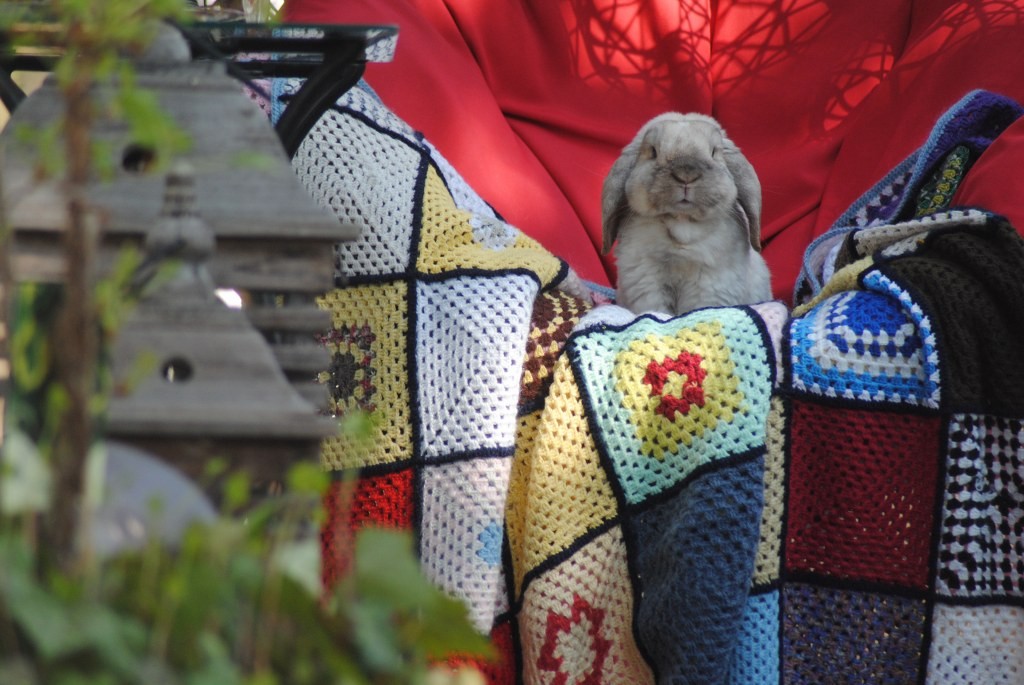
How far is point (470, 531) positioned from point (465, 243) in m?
0.38

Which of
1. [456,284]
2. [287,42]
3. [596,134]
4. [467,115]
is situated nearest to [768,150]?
[596,134]

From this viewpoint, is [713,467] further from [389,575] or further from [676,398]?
[389,575]

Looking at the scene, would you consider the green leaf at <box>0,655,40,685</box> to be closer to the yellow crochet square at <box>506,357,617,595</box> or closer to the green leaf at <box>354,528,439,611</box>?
the green leaf at <box>354,528,439,611</box>

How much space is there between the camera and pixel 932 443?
4.46 feet

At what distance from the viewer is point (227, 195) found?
66 cm


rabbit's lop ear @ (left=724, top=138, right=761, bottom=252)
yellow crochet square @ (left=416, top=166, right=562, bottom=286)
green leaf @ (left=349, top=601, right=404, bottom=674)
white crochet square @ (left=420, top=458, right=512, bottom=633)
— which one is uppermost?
rabbit's lop ear @ (left=724, top=138, right=761, bottom=252)

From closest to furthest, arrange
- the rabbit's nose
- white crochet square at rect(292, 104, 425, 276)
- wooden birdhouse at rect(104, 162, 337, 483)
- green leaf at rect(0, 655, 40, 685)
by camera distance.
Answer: green leaf at rect(0, 655, 40, 685) < wooden birdhouse at rect(104, 162, 337, 483) < white crochet square at rect(292, 104, 425, 276) < the rabbit's nose

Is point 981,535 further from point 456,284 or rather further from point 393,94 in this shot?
point 393,94

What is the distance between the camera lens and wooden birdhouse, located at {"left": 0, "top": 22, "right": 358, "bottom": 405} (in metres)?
0.65

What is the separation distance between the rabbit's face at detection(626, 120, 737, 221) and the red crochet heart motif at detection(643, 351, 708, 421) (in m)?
0.49

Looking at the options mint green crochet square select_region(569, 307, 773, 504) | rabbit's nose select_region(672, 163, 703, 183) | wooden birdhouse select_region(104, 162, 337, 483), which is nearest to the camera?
wooden birdhouse select_region(104, 162, 337, 483)

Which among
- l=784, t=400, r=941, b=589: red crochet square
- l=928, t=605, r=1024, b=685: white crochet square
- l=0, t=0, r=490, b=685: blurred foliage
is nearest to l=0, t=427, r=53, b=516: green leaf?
l=0, t=0, r=490, b=685: blurred foliage

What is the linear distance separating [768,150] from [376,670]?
6.96 ft

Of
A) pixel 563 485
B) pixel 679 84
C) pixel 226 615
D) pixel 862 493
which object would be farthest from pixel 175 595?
pixel 679 84
